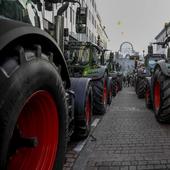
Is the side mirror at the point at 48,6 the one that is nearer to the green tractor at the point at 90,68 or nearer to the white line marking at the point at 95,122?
the white line marking at the point at 95,122

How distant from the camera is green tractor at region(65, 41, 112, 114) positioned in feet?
30.7

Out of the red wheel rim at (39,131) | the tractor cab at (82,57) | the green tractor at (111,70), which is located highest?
the red wheel rim at (39,131)

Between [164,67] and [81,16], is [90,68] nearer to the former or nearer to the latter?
[164,67]

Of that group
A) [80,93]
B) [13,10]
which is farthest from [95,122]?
[13,10]

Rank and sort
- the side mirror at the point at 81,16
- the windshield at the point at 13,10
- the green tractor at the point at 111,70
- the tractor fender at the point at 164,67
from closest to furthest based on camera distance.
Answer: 1. the windshield at the point at 13,10
2. the side mirror at the point at 81,16
3. the tractor fender at the point at 164,67
4. the green tractor at the point at 111,70

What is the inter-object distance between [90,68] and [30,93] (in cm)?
822

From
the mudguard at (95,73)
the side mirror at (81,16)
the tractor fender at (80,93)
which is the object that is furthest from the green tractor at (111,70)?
the side mirror at (81,16)

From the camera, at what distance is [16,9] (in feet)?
11.7

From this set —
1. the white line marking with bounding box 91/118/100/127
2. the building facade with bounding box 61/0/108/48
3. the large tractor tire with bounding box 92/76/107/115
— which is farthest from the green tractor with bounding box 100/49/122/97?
the white line marking with bounding box 91/118/100/127

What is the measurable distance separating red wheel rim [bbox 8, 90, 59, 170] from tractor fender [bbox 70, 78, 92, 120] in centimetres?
257

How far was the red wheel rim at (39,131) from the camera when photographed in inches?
118

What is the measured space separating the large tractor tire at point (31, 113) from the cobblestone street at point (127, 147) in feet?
5.06

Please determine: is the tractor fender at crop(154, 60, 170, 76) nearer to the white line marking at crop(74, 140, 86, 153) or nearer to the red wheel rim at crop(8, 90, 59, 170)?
the white line marking at crop(74, 140, 86, 153)

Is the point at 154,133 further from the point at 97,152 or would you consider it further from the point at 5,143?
the point at 5,143
